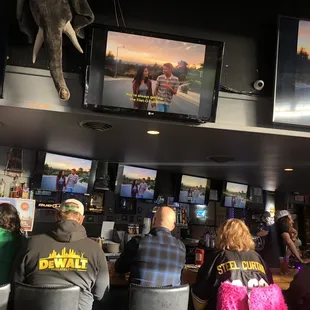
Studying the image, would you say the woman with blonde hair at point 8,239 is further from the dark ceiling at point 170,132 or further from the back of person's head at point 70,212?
the dark ceiling at point 170,132

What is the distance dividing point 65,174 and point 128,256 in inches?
115

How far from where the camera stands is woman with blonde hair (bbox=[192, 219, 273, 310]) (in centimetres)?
260

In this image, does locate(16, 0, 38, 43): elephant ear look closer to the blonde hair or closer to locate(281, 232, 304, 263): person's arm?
the blonde hair

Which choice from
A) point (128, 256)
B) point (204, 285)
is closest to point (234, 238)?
point (204, 285)

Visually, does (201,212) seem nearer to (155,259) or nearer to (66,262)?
(155,259)

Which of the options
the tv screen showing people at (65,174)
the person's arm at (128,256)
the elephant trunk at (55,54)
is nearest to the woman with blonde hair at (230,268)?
the person's arm at (128,256)

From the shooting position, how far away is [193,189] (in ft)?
22.9

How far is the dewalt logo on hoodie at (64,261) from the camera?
7.92 feet

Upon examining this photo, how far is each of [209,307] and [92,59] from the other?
86.9 inches

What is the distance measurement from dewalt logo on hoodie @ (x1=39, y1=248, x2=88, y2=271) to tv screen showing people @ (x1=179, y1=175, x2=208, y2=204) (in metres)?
4.43

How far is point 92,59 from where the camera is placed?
323 cm

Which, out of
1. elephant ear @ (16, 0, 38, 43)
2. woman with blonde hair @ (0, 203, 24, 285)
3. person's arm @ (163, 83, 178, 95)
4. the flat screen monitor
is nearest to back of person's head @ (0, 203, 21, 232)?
woman with blonde hair @ (0, 203, 24, 285)

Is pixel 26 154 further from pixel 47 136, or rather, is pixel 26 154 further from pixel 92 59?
pixel 92 59

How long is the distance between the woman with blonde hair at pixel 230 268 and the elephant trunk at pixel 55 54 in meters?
1.59
